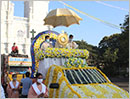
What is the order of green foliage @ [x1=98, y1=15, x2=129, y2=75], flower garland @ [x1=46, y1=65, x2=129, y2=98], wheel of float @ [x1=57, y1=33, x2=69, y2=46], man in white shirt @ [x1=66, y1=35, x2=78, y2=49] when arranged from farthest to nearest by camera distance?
green foliage @ [x1=98, y1=15, x2=129, y2=75], man in white shirt @ [x1=66, y1=35, x2=78, y2=49], wheel of float @ [x1=57, y1=33, x2=69, y2=46], flower garland @ [x1=46, y1=65, x2=129, y2=98]

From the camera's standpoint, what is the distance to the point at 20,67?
16297 mm

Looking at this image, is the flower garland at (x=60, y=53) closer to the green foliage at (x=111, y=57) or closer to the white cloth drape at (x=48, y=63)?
the white cloth drape at (x=48, y=63)

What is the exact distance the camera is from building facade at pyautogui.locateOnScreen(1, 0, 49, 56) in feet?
152

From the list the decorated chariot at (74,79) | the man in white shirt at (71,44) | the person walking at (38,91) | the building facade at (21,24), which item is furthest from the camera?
the building facade at (21,24)

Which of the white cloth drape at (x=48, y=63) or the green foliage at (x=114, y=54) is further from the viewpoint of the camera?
the green foliage at (x=114, y=54)

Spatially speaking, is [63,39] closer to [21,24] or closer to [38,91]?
[38,91]

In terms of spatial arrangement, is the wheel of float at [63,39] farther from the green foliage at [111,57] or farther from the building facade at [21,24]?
the building facade at [21,24]

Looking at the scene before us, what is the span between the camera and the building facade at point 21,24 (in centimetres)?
4625

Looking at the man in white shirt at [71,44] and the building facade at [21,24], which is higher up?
the building facade at [21,24]

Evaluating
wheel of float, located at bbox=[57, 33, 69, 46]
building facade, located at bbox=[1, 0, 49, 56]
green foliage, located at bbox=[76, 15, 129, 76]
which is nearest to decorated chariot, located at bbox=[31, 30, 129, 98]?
wheel of float, located at bbox=[57, 33, 69, 46]

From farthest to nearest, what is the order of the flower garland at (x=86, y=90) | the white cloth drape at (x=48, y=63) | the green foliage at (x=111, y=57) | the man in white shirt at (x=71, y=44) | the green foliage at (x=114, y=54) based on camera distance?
the green foliage at (x=111, y=57) < the green foliage at (x=114, y=54) < the man in white shirt at (x=71, y=44) < the white cloth drape at (x=48, y=63) < the flower garland at (x=86, y=90)

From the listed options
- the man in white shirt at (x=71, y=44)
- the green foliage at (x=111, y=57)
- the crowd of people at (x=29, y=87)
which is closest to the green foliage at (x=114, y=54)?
the green foliage at (x=111, y=57)

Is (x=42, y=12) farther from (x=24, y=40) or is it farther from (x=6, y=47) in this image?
(x=6, y=47)

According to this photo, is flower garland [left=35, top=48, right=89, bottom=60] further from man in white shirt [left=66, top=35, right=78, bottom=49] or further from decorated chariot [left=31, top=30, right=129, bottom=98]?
man in white shirt [left=66, top=35, right=78, bottom=49]
